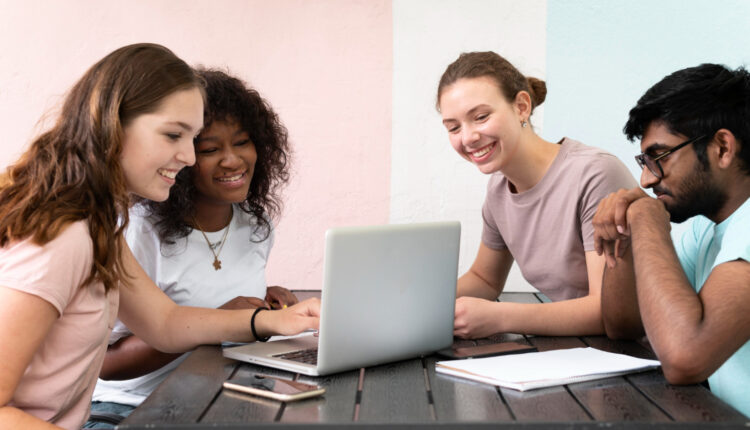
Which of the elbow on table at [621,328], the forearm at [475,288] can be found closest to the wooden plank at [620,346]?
the elbow on table at [621,328]

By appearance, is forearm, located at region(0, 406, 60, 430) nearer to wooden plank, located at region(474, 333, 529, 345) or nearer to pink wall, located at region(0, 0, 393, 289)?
wooden plank, located at region(474, 333, 529, 345)

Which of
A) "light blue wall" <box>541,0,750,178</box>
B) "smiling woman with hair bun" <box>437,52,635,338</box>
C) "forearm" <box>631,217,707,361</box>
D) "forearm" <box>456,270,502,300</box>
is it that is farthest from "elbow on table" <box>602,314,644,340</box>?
"light blue wall" <box>541,0,750,178</box>

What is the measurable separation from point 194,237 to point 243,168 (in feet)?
0.75

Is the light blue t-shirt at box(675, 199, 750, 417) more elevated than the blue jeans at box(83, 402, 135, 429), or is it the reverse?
the light blue t-shirt at box(675, 199, 750, 417)

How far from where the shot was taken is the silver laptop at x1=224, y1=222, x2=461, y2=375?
1375mm

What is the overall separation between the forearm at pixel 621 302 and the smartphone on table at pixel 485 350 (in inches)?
9.4

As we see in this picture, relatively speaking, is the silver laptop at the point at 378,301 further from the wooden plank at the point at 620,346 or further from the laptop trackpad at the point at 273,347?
the wooden plank at the point at 620,346

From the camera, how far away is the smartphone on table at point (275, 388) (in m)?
1.24

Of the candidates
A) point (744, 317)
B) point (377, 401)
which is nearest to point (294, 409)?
point (377, 401)

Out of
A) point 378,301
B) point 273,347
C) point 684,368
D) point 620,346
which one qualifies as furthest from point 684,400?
point 273,347

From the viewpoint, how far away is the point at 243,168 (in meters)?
2.07

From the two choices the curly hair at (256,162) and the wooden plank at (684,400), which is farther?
the curly hair at (256,162)

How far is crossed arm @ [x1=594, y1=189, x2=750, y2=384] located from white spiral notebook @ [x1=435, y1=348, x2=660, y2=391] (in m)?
0.09

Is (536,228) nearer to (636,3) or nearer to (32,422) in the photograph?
(32,422)
